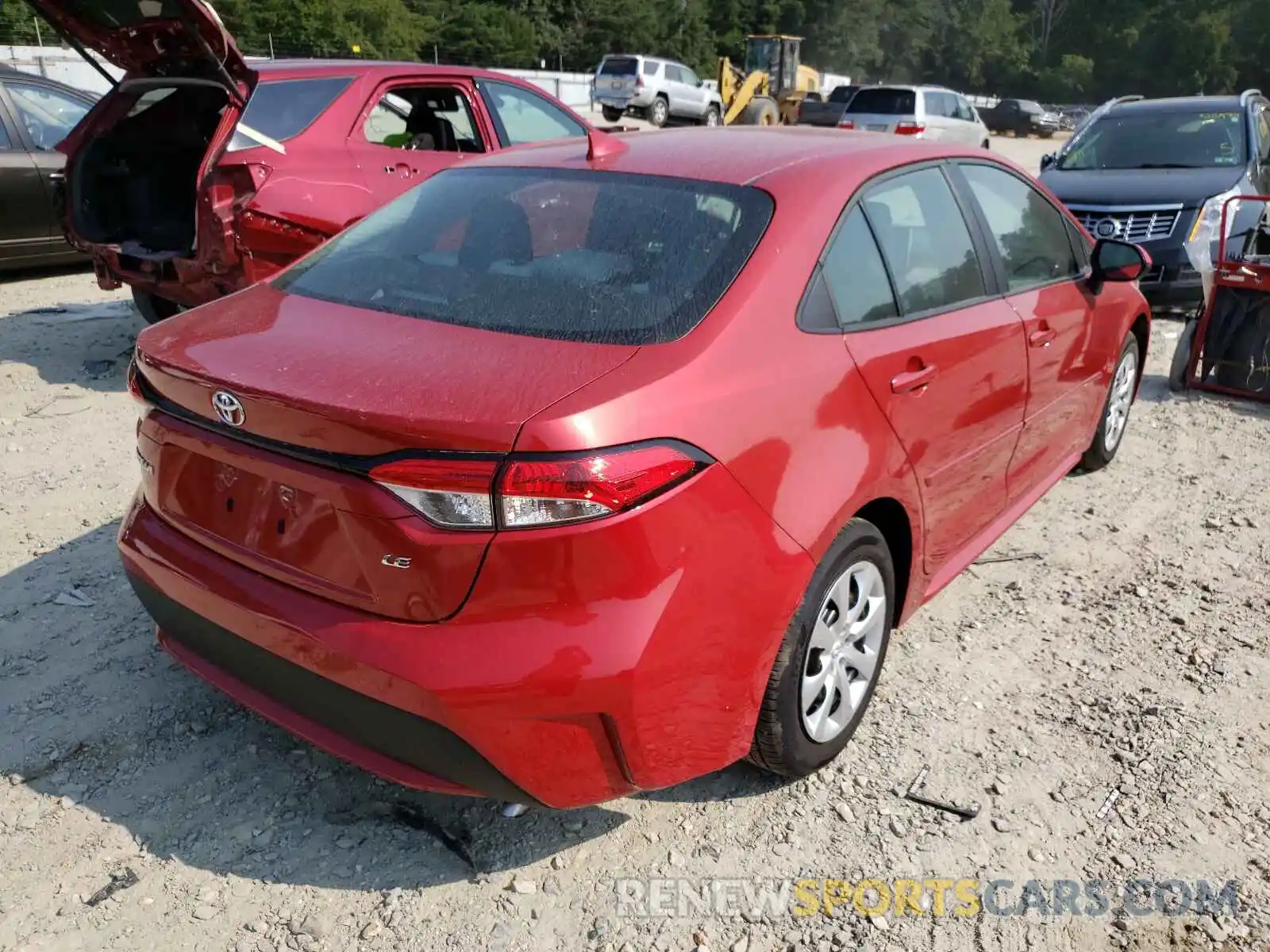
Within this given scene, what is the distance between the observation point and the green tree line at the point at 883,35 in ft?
158

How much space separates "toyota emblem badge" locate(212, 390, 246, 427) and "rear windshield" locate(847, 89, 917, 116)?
68.9 ft

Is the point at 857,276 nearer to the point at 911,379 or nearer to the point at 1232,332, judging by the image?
the point at 911,379

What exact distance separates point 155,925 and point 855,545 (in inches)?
73.7

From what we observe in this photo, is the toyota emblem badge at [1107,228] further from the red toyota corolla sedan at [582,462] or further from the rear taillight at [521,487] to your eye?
the rear taillight at [521,487]

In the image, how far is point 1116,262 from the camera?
4020 mm

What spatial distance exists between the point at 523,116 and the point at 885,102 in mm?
16458

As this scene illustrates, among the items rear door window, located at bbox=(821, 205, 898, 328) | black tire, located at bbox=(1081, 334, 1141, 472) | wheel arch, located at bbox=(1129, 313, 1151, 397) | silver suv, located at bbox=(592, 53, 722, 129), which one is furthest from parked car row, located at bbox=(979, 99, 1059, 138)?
rear door window, located at bbox=(821, 205, 898, 328)

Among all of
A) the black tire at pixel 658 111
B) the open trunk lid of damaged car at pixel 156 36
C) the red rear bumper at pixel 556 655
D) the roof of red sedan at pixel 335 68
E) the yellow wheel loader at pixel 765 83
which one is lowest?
the black tire at pixel 658 111

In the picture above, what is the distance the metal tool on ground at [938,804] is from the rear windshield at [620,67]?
3067 centimetres

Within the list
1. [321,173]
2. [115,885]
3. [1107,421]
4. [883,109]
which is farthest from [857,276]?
[883,109]

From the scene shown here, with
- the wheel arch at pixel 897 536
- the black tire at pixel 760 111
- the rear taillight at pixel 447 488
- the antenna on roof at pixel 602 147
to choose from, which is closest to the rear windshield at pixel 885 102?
the black tire at pixel 760 111

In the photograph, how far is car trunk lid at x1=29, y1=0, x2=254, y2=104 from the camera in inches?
198

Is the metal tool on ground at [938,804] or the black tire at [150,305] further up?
the black tire at [150,305]

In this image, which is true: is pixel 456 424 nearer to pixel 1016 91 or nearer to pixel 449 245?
pixel 449 245
